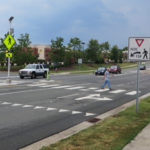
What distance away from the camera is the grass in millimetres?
4914

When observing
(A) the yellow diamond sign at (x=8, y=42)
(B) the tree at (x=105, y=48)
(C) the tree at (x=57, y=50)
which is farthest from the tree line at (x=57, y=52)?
(A) the yellow diamond sign at (x=8, y=42)

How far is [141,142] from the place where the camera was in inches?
204

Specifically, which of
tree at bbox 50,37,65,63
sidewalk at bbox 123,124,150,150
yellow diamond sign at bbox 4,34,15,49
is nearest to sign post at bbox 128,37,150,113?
sidewalk at bbox 123,124,150,150

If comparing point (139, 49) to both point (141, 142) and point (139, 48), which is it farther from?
point (141, 142)

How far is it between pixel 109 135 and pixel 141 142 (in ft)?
2.79

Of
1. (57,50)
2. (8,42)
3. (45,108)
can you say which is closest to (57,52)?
(57,50)

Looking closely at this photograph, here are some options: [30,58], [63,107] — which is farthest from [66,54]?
[63,107]

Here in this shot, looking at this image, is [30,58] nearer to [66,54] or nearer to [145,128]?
[66,54]

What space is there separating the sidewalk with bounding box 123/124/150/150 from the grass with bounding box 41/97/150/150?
11 centimetres

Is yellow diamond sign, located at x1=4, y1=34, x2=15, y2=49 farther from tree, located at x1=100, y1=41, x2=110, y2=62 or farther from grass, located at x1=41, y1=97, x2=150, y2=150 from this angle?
tree, located at x1=100, y1=41, x2=110, y2=62

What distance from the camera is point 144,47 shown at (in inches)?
313

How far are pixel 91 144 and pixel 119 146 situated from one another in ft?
2.00

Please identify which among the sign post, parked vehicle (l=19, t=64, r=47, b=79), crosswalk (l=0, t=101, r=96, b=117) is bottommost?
crosswalk (l=0, t=101, r=96, b=117)

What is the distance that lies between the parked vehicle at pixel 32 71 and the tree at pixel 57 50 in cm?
2521
